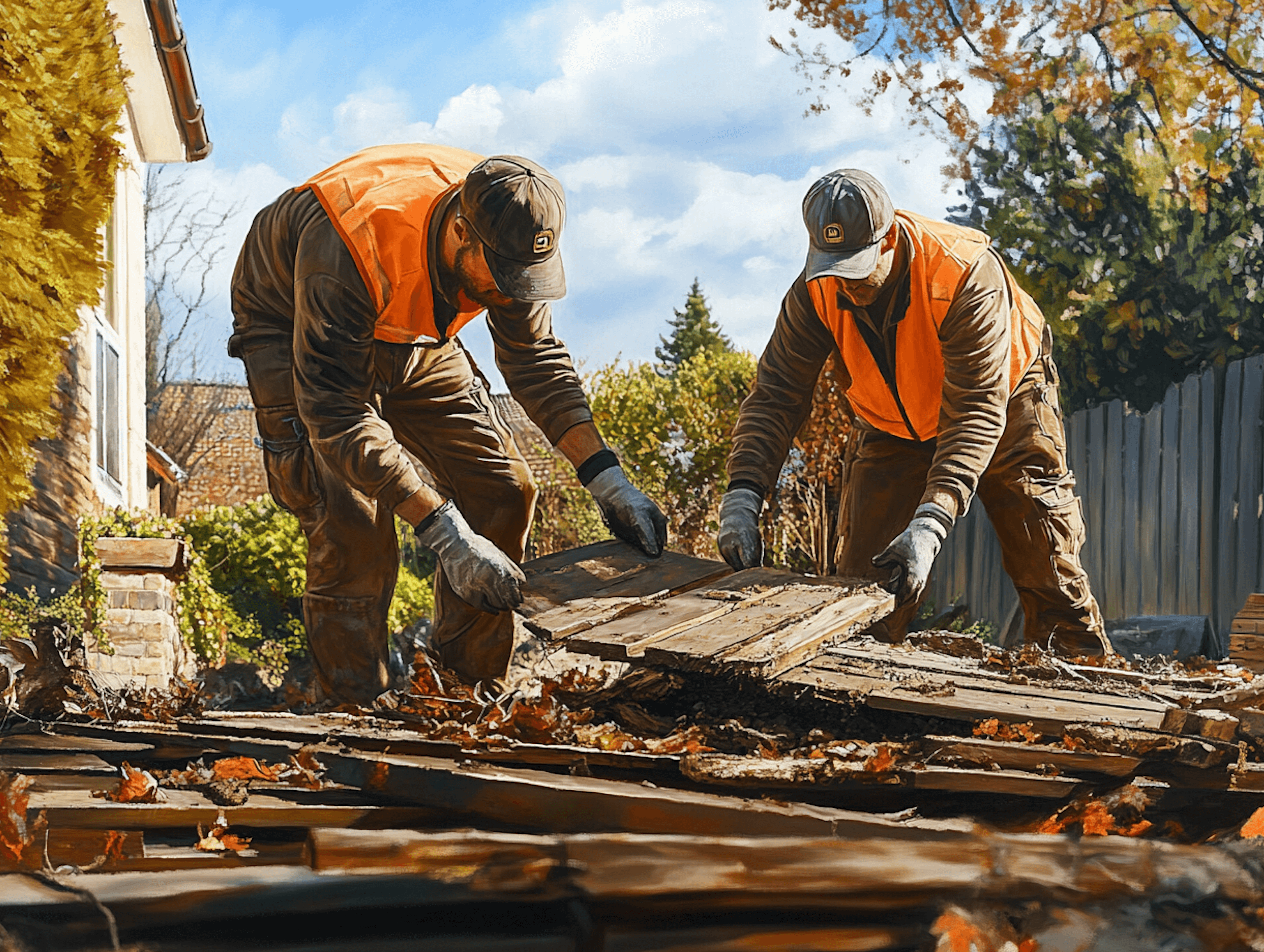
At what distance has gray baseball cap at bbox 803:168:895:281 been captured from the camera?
368 centimetres

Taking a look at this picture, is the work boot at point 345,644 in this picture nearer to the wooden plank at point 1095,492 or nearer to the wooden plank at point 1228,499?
the wooden plank at point 1228,499

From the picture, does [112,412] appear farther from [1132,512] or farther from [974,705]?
[1132,512]

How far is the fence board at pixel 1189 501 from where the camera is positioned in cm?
750

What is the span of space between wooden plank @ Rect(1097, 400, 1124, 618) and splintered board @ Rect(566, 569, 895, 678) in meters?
5.50

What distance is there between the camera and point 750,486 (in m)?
4.34

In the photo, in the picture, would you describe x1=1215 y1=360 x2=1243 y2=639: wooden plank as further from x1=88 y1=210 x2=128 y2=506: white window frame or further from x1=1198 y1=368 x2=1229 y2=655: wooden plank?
x1=88 y1=210 x2=128 y2=506: white window frame

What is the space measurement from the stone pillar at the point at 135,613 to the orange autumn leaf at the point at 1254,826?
17.0 feet

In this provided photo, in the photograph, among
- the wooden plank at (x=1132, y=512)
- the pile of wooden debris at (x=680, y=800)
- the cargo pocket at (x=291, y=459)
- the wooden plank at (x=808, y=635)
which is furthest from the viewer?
the wooden plank at (x=1132, y=512)

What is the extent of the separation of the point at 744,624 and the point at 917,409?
1495 millimetres

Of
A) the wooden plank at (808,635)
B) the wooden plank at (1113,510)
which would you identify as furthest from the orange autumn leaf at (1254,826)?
the wooden plank at (1113,510)

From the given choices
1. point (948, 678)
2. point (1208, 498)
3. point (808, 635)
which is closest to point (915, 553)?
point (948, 678)

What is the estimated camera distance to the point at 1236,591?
7.19m

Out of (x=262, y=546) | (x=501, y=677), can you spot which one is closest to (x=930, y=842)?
(x=501, y=677)

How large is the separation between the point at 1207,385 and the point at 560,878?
746 centimetres
